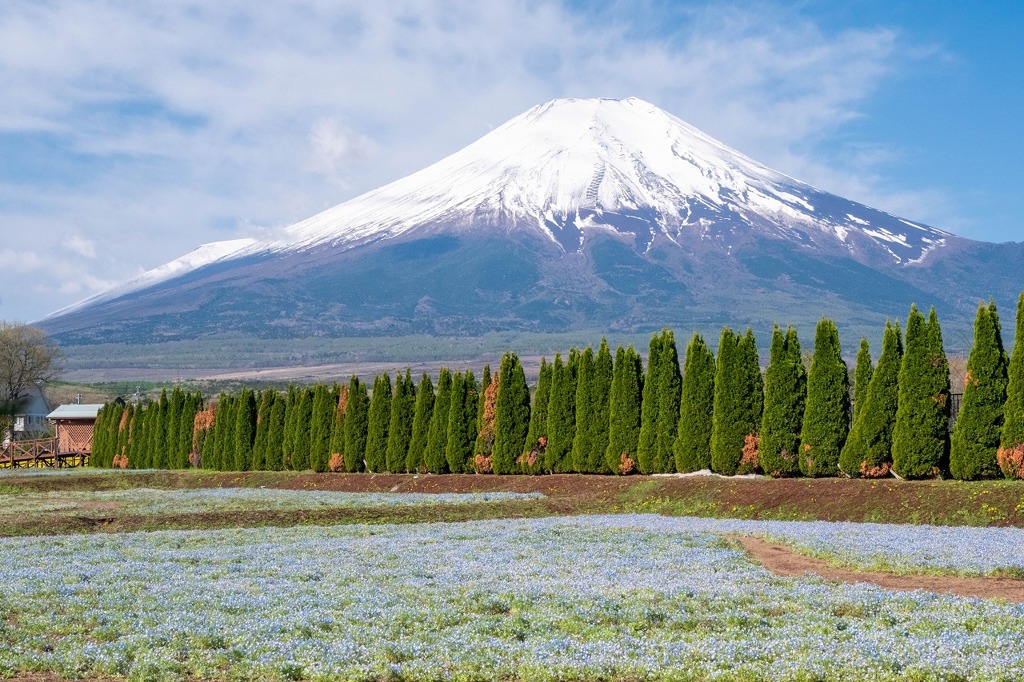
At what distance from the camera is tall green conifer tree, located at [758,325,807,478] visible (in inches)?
1056

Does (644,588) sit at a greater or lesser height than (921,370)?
lesser

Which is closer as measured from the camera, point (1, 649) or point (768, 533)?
point (1, 649)

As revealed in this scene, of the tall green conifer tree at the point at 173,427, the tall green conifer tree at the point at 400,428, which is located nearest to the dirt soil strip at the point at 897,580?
the tall green conifer tree at the point at 400,428

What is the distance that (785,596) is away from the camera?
11.3 metres

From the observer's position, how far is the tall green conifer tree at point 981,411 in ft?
73.5

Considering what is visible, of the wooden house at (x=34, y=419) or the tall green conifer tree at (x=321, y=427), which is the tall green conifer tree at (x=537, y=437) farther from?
the wooden house at (x=34, y=419)

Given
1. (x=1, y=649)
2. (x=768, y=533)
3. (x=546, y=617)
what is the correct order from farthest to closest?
(x=768, y=533)
(x=546, y=617)
(x=1, y=649)

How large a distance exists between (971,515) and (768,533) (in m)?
4.66

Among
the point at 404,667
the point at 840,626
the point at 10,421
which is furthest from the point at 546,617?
the point at 10,421

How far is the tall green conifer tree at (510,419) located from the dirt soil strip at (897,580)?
20804mm

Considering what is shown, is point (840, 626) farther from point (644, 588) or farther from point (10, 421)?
point (10, 421)

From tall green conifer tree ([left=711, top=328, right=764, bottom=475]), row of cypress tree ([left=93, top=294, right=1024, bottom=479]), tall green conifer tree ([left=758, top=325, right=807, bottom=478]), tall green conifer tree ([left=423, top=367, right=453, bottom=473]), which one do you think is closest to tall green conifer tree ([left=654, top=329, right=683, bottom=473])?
row of cypress tree ([left=93, top=294, right=1024, bottom=479])

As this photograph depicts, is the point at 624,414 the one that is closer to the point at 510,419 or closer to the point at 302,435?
the point at 510,419

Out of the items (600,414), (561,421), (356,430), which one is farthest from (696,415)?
(356,430)
